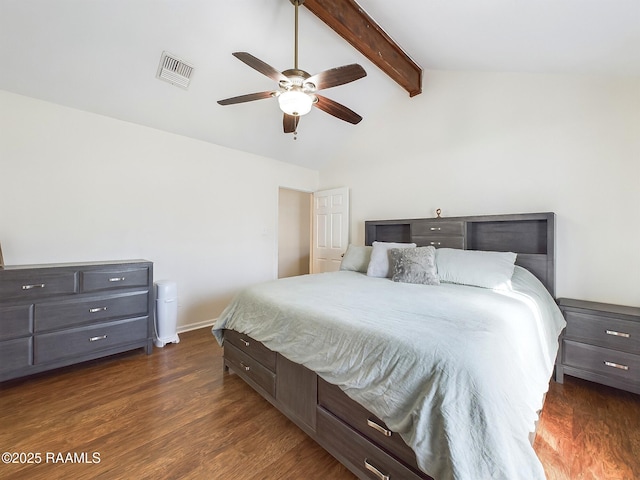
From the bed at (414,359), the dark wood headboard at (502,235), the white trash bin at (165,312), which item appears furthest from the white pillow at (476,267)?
the white trash bin at (165,312)

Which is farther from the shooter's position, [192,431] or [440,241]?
[440,241]

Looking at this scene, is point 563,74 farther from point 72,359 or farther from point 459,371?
point 72,359

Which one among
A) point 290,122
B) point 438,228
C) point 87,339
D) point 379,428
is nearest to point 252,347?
point 379,428

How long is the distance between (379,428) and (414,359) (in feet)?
1.24

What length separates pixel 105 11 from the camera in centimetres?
201

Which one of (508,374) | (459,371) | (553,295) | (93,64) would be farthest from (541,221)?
(93,64)

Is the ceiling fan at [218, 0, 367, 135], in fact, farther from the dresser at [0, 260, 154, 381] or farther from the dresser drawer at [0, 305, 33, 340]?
the dresser drawer at [0, 305, 33, 340]

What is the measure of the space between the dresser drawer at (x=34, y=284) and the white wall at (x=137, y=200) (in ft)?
1.63

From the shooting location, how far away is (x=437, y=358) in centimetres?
103

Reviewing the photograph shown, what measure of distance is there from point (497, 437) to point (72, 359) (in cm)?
305

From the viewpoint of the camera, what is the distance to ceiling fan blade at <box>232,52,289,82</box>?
176 cm

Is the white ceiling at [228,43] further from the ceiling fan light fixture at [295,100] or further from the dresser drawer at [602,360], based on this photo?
the dresser drawer at [602,360]

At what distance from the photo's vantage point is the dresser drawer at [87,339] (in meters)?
2.15

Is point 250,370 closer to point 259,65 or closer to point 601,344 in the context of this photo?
point 259,65
